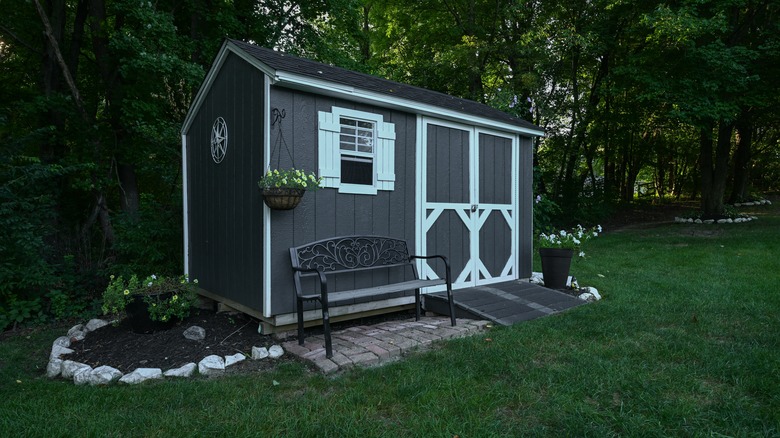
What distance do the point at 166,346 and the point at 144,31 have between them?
16.4ft

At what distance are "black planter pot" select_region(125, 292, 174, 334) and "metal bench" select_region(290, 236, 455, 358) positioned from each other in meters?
1.44

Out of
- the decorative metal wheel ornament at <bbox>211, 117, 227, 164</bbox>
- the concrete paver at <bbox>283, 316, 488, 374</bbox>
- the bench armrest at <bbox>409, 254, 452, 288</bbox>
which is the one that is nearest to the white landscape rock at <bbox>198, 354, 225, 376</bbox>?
the concrete paver at <bbox>283, 316, 488, 374</bbox>

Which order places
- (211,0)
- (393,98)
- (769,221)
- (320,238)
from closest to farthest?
(320,238), (393,98), (211,0), (769,221)

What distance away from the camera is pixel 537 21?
13.9 m

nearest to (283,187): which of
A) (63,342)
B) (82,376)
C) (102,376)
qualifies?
(102,376)

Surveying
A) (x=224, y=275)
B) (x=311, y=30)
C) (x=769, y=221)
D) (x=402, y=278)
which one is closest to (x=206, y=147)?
(x=224, y=275)

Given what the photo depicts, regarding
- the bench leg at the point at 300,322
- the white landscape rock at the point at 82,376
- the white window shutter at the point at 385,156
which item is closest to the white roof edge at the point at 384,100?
the white window shutter at the point at 385,156

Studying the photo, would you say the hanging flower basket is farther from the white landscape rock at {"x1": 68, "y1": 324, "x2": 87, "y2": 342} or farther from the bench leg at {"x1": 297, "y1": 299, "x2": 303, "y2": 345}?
the white landscape rock at {"x1": 68, "y1": 324, "x2": 87, "y2": 342}

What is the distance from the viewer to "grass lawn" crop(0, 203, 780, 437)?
2.38m

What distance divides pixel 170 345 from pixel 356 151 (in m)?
2.44

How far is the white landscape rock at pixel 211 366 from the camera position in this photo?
3377 mm

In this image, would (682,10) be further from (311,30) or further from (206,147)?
(206,147)

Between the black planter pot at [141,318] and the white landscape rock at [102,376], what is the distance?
91 centimetres

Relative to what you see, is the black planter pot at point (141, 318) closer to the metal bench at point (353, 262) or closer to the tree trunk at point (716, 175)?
the metal bench at point (353, 262)
